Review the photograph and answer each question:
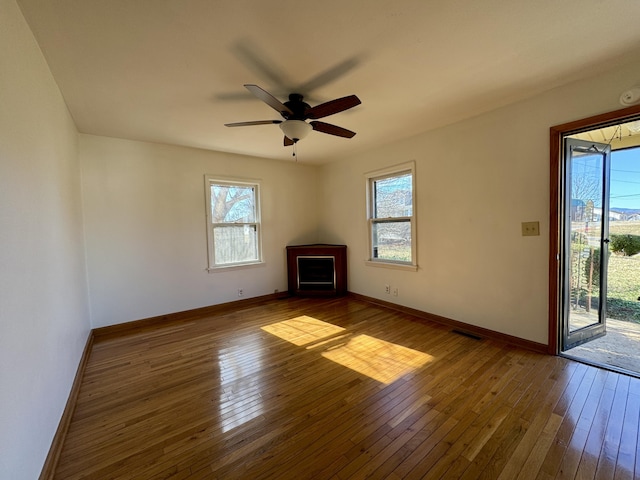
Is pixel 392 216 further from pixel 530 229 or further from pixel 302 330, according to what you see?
pixel 302 330

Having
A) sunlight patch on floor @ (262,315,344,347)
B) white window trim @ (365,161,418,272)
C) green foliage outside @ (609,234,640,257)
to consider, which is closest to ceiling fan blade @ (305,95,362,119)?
white window trim @ (365,161,418,272)

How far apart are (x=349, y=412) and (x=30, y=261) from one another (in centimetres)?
211

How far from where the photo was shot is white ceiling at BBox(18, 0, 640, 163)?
4.96ft

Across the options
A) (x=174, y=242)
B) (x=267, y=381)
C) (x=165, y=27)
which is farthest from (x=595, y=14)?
(x=174, y=242)

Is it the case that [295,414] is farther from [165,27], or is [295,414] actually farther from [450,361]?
Result: [165,27]

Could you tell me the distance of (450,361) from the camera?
8.16 ft

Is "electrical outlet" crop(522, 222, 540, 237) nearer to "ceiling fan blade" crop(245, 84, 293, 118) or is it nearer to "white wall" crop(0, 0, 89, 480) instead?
"ceiling fan blade" crop(245, 84, 293, 118)

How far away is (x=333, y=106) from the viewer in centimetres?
210

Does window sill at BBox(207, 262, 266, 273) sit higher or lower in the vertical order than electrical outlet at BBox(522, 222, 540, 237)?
lower

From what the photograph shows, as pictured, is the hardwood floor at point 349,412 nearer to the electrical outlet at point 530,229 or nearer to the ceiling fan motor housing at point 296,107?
the electrical outlet at point 530,229

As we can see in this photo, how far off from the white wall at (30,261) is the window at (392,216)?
12.1 feet

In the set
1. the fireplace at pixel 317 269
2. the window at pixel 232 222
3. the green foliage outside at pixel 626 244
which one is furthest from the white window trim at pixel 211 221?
the green foliage outside at pixel 626 244

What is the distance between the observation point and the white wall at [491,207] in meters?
2.54

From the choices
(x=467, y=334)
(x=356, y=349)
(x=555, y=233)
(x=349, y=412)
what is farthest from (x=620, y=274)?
(x=349, y=412)
